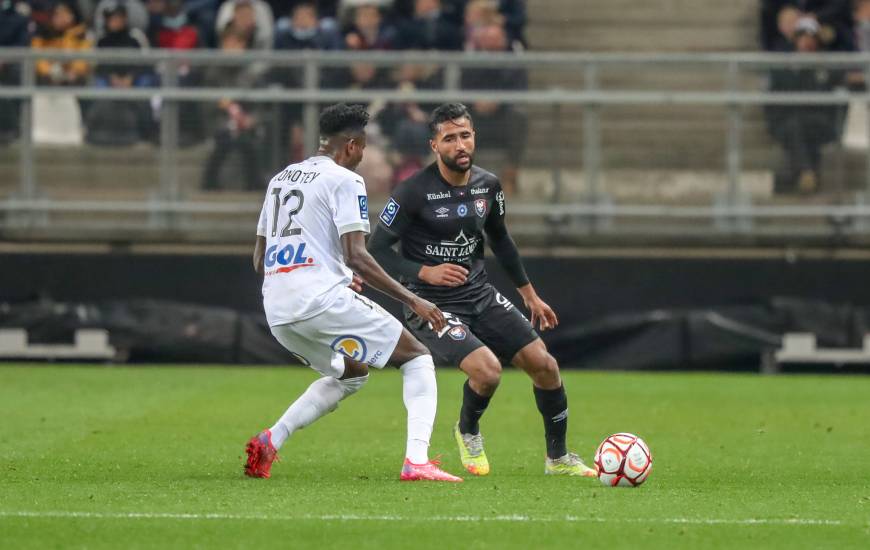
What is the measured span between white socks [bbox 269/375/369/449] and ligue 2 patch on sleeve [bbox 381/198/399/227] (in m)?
0.96

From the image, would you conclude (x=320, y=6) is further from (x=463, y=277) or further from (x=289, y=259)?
(x=289, y=259)

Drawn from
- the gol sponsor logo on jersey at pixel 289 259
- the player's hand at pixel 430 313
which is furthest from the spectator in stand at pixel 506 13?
the player's hand at pixel 430 313

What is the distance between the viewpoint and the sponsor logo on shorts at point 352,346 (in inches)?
336

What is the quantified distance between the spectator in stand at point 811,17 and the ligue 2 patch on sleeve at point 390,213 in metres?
11.4

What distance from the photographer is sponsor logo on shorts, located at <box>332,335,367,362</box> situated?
854 centimetres

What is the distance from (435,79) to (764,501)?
10.3 metres

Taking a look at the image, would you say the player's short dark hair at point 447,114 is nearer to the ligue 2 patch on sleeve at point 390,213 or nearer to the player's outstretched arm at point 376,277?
the ligue 2 patch on sleeve at point 390,213

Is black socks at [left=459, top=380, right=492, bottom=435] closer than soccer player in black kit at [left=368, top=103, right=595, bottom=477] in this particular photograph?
No

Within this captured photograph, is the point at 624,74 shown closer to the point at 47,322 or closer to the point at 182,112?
the point at 182,112

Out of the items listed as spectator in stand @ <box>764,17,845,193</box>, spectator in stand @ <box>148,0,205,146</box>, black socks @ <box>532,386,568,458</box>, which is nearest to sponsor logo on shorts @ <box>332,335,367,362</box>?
black socks @ <box>532,386,568,458</box>

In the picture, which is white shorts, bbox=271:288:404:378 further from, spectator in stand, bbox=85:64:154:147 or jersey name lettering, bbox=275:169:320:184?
spectator in stand, bbox=85:64:154:147

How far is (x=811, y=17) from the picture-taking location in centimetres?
1981

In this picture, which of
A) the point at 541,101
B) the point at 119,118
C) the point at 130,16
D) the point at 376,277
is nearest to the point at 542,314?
the point at 376,277

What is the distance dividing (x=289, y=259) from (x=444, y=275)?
1041mm
